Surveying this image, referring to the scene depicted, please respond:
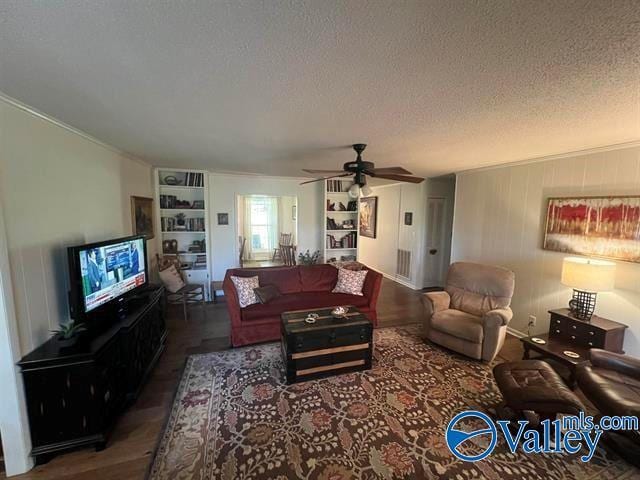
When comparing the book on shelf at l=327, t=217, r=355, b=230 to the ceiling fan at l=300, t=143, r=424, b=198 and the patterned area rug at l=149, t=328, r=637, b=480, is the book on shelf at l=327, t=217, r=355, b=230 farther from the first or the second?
the patterned area rug at l=149, t=328, r=637, b=480

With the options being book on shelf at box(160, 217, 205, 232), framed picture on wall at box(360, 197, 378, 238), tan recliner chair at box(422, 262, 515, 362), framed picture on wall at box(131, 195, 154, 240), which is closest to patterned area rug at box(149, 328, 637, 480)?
tan recliner chair at box(422, 262, 515, 362)

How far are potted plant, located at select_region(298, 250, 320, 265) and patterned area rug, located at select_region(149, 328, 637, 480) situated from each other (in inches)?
108

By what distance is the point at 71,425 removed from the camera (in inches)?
71.9

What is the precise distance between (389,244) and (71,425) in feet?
20.1

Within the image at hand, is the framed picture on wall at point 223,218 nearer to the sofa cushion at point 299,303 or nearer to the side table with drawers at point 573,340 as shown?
the sofa cushion at point 299,303

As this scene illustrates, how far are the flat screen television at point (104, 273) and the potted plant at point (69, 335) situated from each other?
0.10m

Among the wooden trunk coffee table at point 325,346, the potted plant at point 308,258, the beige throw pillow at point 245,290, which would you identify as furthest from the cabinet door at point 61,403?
the potted plant at point 308,258

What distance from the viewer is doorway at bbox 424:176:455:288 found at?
19.0 feet

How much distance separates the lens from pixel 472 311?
3385 millimetres

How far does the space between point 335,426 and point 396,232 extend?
4.97 m

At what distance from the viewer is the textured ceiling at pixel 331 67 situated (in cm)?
98

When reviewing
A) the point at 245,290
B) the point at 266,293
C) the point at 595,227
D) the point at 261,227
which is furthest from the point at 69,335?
the point at 261,227

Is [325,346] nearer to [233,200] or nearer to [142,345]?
[142,345]

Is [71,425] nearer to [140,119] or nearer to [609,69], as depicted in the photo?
[140,119]
